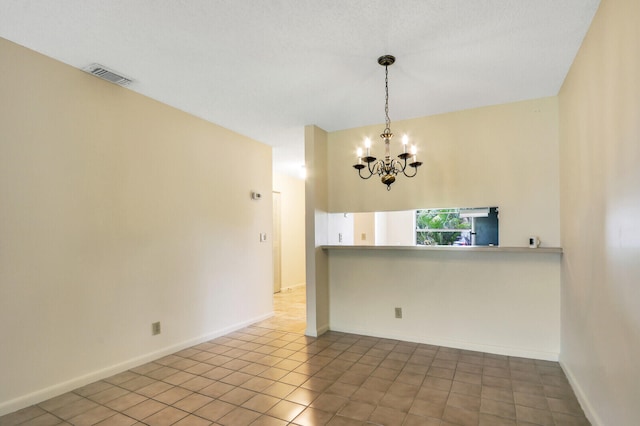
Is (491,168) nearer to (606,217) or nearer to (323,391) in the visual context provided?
(606,217)

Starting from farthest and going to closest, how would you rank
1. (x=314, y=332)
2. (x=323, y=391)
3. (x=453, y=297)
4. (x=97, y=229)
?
(x=314, y=332), (x=453, y=297), (x=97, y=229), (x=323, y=391)

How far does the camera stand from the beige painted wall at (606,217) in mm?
1530

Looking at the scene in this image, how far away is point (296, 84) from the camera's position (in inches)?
119

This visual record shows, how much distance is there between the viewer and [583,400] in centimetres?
231

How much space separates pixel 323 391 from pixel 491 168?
270 centimetres

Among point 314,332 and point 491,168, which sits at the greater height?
point 491,168

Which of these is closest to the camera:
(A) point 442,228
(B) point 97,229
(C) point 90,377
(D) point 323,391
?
(D) point 323,391

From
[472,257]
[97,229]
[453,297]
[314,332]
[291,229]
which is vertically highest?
[97,229]

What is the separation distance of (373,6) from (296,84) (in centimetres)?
117

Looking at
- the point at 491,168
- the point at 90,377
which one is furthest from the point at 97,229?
the point at 491,168

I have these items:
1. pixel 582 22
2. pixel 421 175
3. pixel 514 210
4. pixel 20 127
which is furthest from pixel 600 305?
pixel 20 127

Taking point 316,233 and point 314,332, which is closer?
point 314,332

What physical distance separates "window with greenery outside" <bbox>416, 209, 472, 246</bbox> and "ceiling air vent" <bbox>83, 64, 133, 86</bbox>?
325 cm

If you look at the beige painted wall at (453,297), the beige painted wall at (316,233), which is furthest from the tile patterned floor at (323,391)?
the beige painted wall at (316,233)
